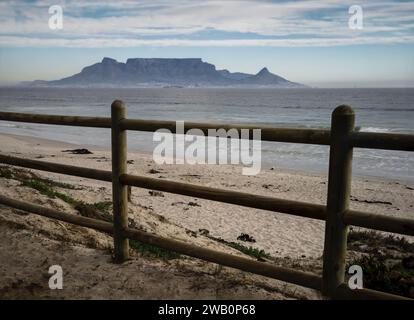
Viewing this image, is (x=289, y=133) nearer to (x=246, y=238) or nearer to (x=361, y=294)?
(x=361, y=294)

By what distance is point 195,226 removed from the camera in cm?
855

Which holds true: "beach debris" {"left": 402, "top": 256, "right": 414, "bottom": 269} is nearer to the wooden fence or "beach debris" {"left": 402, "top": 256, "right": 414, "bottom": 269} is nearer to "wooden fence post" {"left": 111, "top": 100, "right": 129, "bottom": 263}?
the wooden fence

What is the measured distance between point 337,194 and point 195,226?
570 cm

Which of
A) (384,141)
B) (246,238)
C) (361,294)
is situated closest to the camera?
(384,141)

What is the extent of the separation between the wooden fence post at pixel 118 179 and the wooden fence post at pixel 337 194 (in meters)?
2.02

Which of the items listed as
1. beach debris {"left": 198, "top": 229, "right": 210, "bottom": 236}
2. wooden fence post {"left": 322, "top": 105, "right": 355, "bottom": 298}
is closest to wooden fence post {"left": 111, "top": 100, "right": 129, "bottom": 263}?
wooden fence post {"left": 322, "top": 105, "right": 355, "bottom": 298}

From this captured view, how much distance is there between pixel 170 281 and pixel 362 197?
33.8 feet

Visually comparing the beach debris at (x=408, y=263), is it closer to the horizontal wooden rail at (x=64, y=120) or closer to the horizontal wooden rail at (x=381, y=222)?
the horizontal wooden rail at (x=381, y=222)

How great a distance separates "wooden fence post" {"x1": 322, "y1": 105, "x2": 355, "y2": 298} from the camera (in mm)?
3025

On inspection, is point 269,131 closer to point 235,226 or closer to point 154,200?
point 235,226

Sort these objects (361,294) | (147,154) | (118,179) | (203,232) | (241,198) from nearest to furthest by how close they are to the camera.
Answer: (361,294), (241,198), (118,179), (203,232), (147,154)

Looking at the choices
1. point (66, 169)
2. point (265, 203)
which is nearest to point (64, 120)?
point (66, 169)

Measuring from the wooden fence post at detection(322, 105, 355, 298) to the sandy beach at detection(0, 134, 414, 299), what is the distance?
2.29 ft
